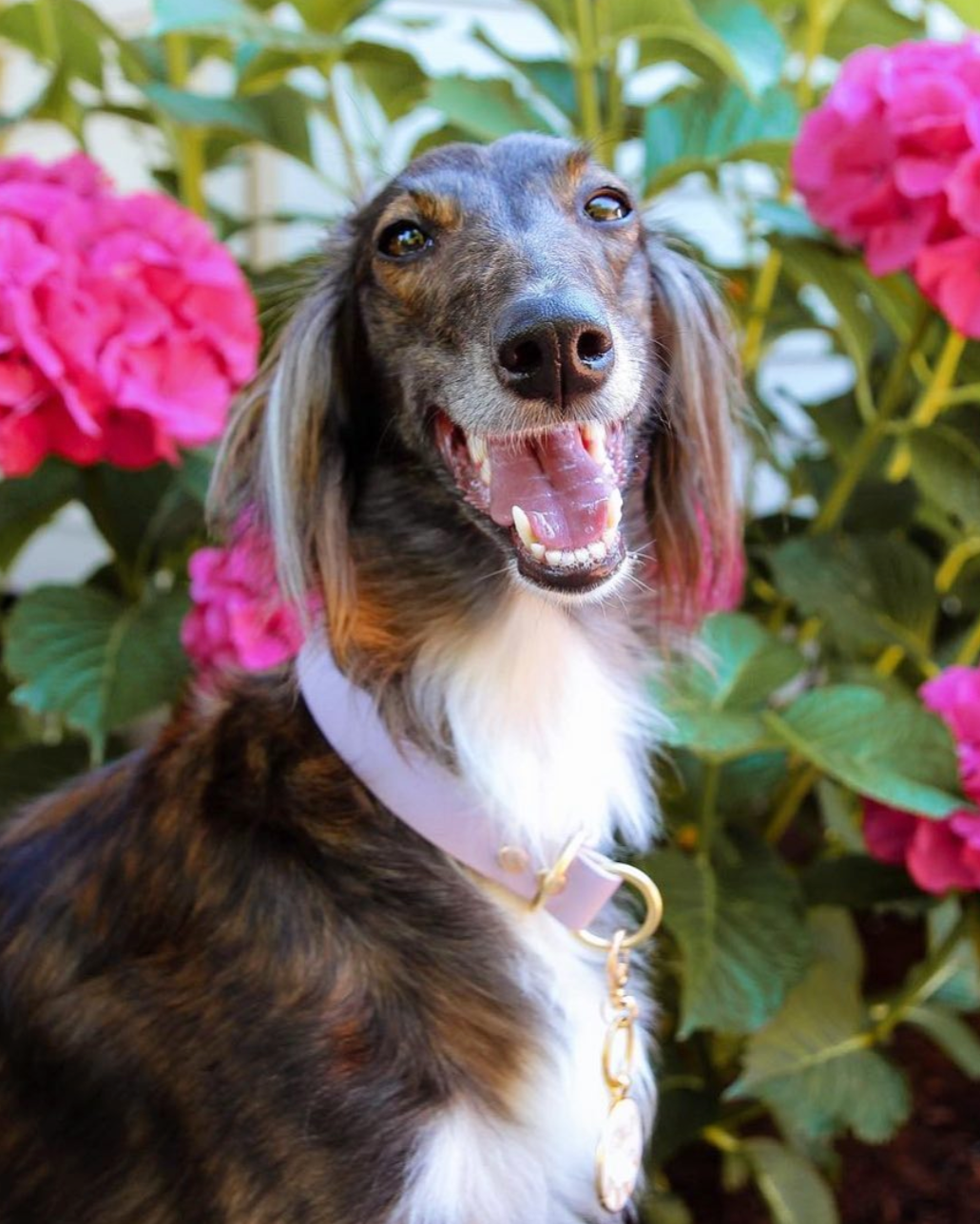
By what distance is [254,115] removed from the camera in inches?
84.1

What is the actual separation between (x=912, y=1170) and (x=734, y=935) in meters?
0.63

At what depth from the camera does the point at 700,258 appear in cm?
197

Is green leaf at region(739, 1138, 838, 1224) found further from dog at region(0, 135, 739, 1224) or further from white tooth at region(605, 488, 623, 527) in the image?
white tooth at region(605, 488, 623, 527)

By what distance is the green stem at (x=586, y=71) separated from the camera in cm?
204

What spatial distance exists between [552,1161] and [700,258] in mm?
1261

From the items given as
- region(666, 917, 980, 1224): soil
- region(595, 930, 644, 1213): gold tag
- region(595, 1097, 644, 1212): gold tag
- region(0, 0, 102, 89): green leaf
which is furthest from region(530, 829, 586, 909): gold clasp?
region(0, 0, 102, 89): green leaf

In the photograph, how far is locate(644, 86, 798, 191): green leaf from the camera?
6.43 ft

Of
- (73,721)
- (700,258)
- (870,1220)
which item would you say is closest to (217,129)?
(700,258)

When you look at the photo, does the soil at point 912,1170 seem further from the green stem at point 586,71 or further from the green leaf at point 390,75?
the green leaf at point 390,75

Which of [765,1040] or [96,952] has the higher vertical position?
[96,952]

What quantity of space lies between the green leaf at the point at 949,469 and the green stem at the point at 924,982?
1.89 ft

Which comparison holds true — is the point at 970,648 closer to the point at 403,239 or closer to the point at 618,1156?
the point at 618,1156

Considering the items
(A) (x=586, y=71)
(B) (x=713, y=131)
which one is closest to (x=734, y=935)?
(B) (x=713, y=131)

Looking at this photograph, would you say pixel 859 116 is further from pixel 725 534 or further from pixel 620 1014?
pixel 620 1014
